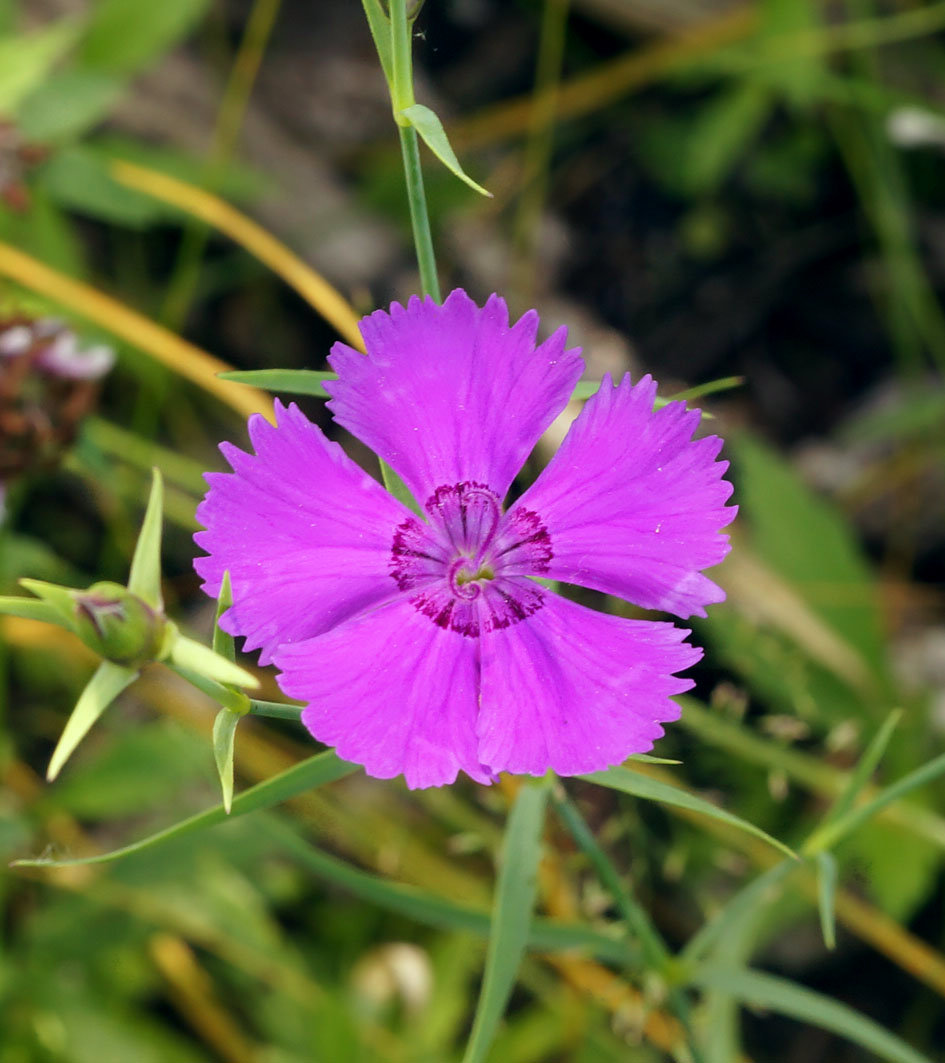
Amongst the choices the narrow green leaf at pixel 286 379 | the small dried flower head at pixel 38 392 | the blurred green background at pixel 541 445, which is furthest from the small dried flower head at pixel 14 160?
the narrow green leaf at pixel 286 379

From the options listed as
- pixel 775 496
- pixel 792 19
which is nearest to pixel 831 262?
pixel 792 19

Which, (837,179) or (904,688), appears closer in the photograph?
(904,688)

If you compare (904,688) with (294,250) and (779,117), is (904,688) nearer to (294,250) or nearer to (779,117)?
(779,117)

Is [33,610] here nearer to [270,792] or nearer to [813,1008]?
[270,792]

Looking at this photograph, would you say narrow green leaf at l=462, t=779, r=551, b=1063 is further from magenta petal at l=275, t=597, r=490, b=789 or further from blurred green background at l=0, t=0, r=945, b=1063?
blurred green background at l=0, t=0, r=945, b=1063

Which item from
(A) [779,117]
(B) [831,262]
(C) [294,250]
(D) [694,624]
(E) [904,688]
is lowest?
(D) [694,624]

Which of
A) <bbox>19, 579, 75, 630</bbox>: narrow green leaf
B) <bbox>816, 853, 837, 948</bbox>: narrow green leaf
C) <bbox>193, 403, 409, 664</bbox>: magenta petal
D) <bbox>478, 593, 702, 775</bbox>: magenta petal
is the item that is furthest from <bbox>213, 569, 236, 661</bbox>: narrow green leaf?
<bbox>816, 853, 837, 948</bbox>: narrow green leaf

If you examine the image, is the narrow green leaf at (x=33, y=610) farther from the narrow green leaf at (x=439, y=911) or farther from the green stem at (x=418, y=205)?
the narrow green leaf at (x=439, y=911)

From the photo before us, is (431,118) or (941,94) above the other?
(941,94)

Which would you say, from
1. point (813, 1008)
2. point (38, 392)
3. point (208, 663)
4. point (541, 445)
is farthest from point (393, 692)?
point (541, 445)
